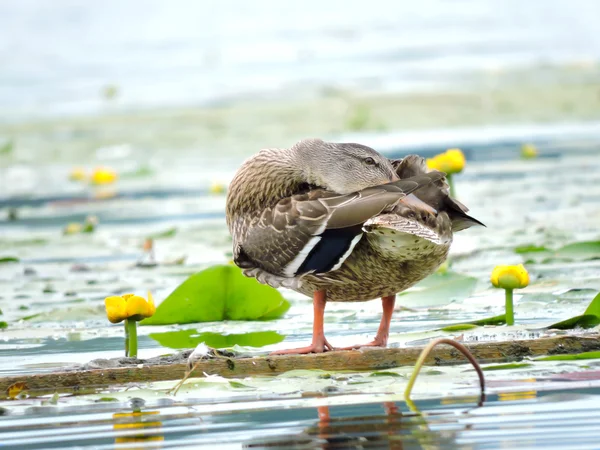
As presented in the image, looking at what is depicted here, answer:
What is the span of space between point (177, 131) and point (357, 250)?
15.4 m

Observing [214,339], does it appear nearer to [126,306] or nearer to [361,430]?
[126,306]

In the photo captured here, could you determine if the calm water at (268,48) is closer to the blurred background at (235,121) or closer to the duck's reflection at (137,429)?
the blurred background at (235,121)

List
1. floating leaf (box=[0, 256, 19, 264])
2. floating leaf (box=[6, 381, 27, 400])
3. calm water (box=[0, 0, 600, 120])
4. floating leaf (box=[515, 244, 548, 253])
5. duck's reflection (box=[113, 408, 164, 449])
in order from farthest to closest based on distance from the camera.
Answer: calm water (box=[0, 0, 600, 120]) < floating leaf (box=[0, 256, 19, 264]) < floating leaf (box=[515, 244, 548, 253]) < floating leaf (box=[6, 381, 27, 400]) < duck's reflection (box=[113, 408, 164, 449])

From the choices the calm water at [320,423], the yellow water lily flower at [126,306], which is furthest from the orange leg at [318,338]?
the calm water at [320,423]

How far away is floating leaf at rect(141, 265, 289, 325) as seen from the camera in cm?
657

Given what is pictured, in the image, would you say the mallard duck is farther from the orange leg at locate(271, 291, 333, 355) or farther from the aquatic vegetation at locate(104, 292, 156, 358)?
the aquatic vegetation at locate(104, 292, 156, 358)

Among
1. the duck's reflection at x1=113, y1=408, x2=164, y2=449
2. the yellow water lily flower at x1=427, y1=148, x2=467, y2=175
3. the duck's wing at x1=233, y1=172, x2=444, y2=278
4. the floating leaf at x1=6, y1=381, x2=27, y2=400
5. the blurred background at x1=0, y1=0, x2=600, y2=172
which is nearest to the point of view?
the duck's reflection at x1=113, y1=408, x2=164, y2=449

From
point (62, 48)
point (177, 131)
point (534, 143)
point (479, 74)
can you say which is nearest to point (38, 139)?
point (177, 131)

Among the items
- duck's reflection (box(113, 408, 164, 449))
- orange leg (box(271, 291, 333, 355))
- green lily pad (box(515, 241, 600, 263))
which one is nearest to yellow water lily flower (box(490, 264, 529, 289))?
orange leg (box(271, 291, 333, 355))

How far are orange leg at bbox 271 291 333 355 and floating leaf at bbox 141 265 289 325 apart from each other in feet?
2.87

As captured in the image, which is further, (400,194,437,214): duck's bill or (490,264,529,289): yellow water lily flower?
(490,264,529,289): yellow water lily flower

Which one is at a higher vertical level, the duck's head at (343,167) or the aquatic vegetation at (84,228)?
the duck's head at (343,167)

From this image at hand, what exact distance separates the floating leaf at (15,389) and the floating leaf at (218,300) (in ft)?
5.08

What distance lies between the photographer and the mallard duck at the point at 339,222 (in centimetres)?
520
